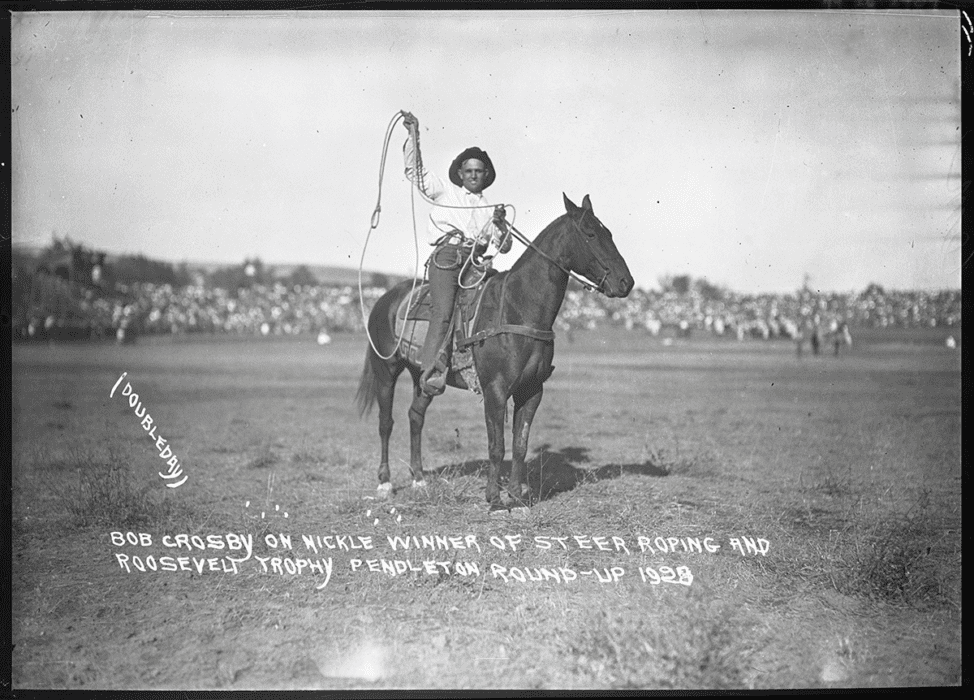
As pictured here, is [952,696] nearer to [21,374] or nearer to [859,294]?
[859,294]

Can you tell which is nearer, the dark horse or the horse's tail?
the dark horse

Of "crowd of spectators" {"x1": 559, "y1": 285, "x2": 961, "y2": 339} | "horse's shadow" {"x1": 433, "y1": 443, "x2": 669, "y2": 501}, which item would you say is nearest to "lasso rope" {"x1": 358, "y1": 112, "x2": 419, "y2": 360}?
"horse's shadow" {"x1": 433, "y1": 443, "x2": 669, "y2": 501}

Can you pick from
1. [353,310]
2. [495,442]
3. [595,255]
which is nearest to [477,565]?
[495,442]

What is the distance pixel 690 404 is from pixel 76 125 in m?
7.73

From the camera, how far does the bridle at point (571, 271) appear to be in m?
4.90

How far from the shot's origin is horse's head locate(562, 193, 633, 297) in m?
4.85

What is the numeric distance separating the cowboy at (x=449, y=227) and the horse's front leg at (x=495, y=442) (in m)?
0.38

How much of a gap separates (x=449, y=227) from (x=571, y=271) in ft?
3.00

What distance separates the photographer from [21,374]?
516 cm

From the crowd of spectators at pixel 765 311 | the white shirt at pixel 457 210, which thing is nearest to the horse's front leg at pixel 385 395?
the white shirt at pixel 457 210

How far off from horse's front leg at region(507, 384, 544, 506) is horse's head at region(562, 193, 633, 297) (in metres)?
0.89

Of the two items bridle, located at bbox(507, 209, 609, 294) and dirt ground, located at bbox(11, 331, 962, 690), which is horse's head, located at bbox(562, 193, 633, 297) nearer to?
bridle, located at bbox(507, 209, 609, 294)

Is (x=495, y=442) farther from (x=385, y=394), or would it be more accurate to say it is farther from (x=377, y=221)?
(x=377, y=221)

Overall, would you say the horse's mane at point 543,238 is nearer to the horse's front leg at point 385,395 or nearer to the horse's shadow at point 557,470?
the horse's front leg at point 385,395
